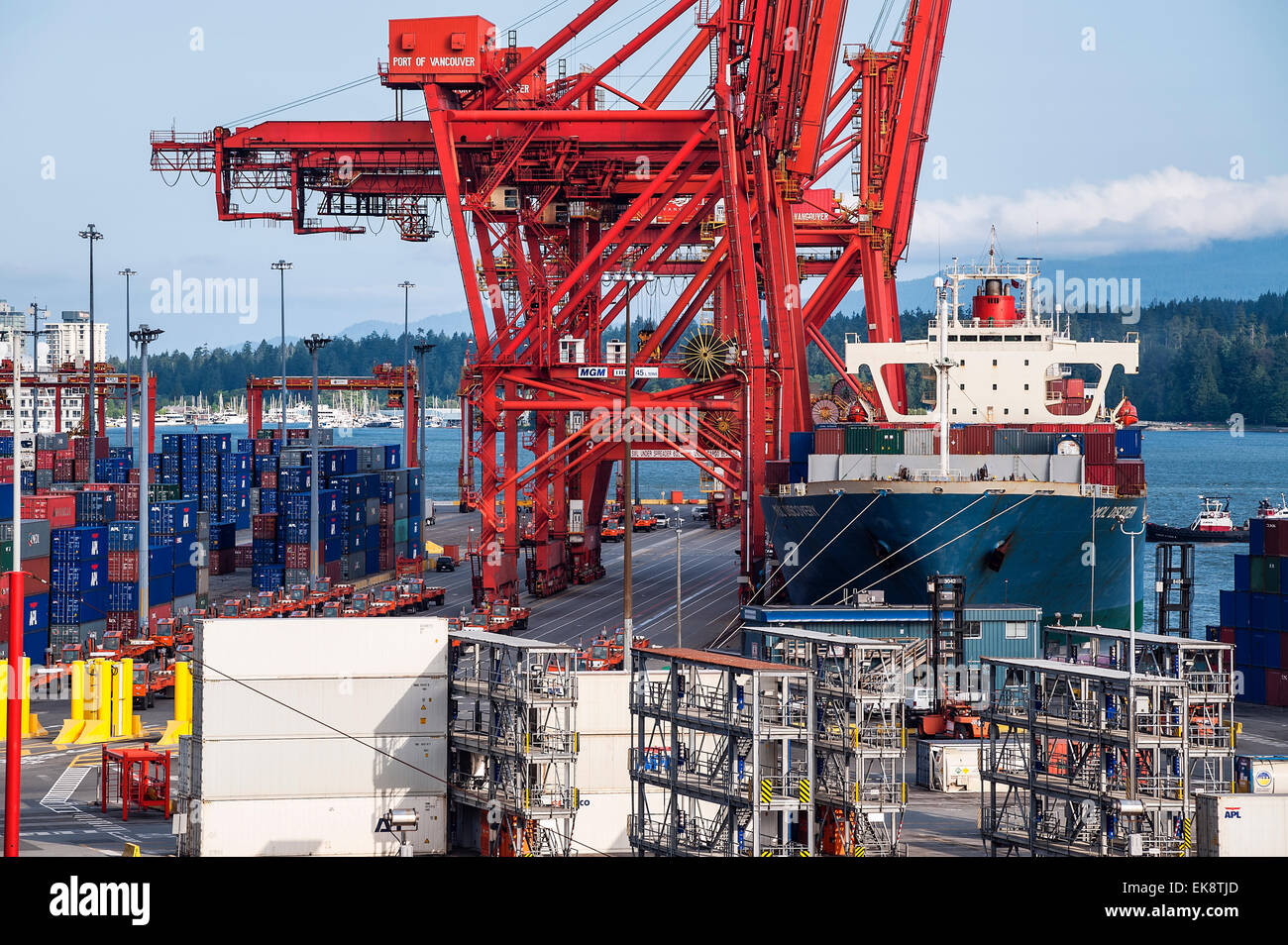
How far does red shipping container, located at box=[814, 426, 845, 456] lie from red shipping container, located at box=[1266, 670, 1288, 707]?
16.7 meters

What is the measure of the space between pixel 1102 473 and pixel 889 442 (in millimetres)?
7250

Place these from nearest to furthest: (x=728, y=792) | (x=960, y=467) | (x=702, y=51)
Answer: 1. (x=728, y=792)
2. (x=960, y=467)
3. (x=702, y=51)

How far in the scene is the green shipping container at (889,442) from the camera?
5703cm

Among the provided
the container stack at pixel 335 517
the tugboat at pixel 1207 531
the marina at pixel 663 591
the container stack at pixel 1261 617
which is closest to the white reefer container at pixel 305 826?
the marina at pixel 663 591

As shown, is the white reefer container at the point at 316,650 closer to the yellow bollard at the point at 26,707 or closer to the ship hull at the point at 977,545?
the yellow bollard at the point at 26,707

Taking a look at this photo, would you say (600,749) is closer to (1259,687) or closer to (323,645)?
(323,645)

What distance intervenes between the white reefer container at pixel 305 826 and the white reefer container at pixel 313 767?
0.65 feet

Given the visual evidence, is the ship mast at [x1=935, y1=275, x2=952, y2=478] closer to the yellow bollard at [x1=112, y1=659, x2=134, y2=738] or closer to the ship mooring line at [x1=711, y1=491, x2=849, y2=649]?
the ship mooring line at [x1=711, y1=491, x2=849, y2=649]

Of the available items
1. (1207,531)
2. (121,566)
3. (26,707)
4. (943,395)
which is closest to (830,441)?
(943,395)

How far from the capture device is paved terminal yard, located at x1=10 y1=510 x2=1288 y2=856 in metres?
36.1
